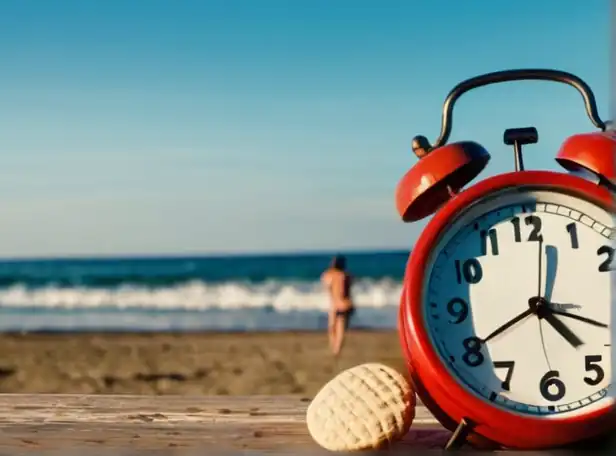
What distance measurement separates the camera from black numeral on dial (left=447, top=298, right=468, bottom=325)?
1.15 m

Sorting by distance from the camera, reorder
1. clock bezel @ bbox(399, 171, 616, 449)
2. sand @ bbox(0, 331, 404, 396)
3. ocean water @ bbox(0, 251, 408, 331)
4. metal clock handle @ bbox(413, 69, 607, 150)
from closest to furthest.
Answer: clock bezel @ bbox(399, 171, 616, 449) < metal clock handle @ bbox(413, 69, 607, 150) < sand @ bbox(0, 331, 404, 396) < ocean water @ bbox(0, 251, 408, 331)

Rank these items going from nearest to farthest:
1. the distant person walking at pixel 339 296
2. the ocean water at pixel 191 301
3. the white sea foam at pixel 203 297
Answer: the distant person walking at pixel 339 296, the ocean water at pixel 191 301, the white sea foam at pixel 203 297

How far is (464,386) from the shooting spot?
43.8 inches

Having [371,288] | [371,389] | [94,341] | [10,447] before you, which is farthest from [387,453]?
[371,288]

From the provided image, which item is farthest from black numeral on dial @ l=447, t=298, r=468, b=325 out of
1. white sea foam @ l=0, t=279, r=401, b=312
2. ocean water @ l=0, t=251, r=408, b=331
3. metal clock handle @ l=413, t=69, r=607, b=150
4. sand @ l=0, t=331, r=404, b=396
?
white sea foam @ l=0, t=279, r=401, b=312

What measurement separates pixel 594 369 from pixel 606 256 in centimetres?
14

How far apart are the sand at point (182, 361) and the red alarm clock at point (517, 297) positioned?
6317 millimetres

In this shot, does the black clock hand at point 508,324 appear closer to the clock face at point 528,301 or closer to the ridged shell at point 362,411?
the clock face at point 528,301

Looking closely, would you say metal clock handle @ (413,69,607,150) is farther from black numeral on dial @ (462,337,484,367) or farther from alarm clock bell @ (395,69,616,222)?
black numeral on dial @ (462,337,484,367)

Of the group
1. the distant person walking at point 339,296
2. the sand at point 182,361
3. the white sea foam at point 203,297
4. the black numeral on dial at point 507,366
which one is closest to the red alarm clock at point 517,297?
the black numeral on dial at point 507,366

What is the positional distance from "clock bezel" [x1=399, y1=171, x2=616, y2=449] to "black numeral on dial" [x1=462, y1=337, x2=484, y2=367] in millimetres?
37

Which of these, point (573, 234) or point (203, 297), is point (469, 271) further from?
point (203, 297)

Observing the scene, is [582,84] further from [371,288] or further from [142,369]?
[371,288]

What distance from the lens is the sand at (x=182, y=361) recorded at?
7980mm
